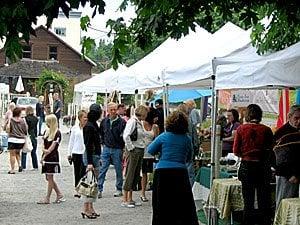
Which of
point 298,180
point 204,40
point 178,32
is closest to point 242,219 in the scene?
point 298,180

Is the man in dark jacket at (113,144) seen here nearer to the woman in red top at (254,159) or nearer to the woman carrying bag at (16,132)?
the woman carrying bag at (16,132)

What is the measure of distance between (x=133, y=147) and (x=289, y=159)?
452 cm

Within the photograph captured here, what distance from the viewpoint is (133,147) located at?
12398mm

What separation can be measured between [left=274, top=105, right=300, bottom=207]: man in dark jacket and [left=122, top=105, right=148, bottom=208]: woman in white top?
4.09 m

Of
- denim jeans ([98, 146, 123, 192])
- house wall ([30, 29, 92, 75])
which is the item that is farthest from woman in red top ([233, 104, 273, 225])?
house wall ([30, 29, 92, 75])

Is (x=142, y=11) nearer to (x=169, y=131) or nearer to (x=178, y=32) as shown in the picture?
(x=178, y=32)

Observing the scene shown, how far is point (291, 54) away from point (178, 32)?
1.33 metres

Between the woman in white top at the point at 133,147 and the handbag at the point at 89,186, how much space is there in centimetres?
147

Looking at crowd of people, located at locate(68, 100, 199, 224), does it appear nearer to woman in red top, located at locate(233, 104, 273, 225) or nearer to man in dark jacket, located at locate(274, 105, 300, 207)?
woman in red top, located at locate(233, 104, 273, 225)

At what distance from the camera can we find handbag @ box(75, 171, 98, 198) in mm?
10773

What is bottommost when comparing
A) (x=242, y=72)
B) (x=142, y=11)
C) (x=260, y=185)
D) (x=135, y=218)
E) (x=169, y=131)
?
(x=135, y=218)

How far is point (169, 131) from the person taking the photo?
9102mm

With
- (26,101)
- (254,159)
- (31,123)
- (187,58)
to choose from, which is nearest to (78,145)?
(187,58)

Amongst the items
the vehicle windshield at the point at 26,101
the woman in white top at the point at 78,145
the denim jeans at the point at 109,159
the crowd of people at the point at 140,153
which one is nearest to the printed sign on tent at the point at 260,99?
the crowd of people at the point at 140,153
